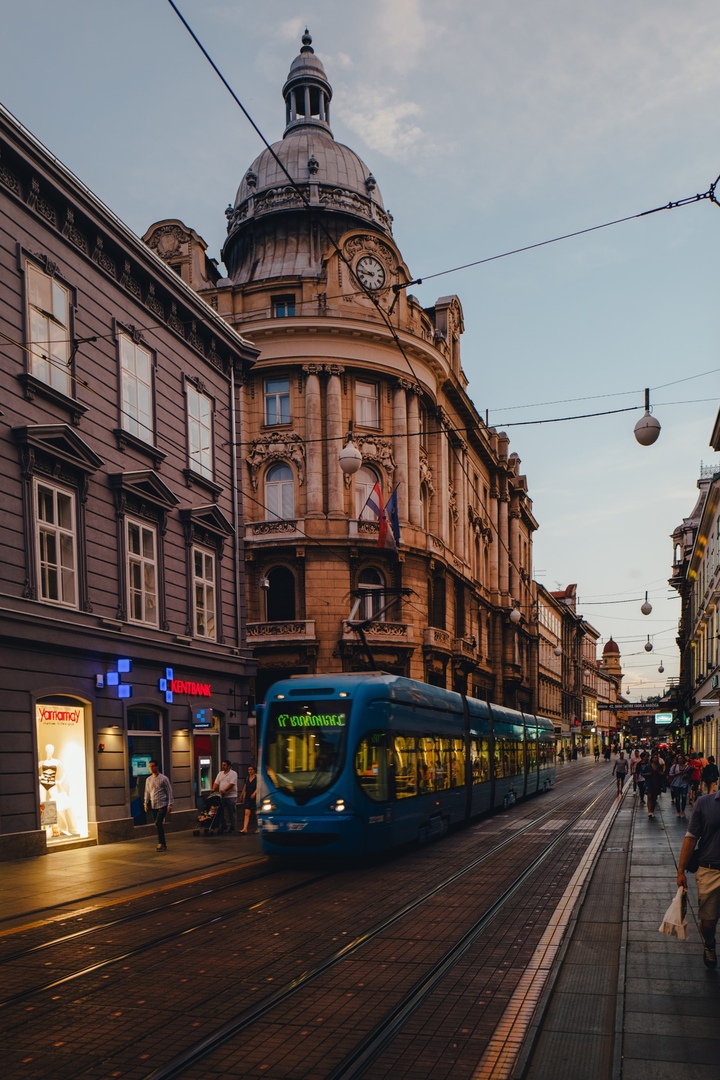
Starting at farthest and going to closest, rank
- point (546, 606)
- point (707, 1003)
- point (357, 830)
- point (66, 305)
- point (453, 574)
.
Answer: point (546, 606) < point (453, 574) < point (66, 305) < point (357, 830) < point (707, 1003)

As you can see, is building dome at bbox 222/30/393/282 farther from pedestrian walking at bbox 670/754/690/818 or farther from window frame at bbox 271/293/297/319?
pedestrian walking at bbox 670/754/690/818

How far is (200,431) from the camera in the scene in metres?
27.3

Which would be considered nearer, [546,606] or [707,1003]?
[707,1003]

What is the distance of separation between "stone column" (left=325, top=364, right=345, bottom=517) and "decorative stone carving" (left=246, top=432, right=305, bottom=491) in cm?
116

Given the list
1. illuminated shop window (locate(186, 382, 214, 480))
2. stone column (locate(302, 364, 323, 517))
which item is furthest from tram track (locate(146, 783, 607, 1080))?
stone column (locate(302, 364, 323, 517))

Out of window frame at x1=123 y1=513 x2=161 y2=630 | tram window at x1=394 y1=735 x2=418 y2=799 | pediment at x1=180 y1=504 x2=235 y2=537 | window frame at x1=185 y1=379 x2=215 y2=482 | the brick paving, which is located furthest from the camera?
window frame at x1=185 y1=379 x2=215 y2=482

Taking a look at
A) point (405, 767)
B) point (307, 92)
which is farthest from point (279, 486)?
point (405, 767)

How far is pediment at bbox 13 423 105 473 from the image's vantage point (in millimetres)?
18531

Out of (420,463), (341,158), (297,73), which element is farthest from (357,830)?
(297,73)

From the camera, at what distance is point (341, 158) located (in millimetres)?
49156

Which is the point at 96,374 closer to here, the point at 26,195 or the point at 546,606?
the point at 26,195

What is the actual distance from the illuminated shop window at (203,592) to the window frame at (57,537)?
576 cm

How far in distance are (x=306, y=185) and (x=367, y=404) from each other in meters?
12.2

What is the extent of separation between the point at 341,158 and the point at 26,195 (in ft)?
107
